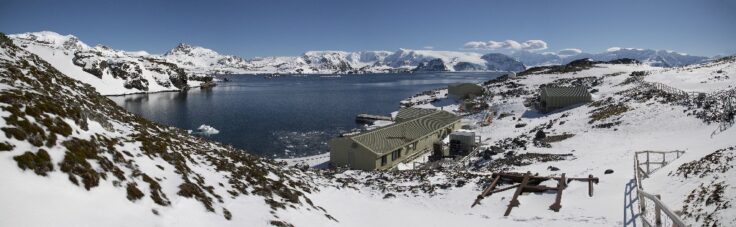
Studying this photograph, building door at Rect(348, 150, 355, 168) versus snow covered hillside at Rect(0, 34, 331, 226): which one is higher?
snow covered hillside at Rect(0, 34, 331, 226)

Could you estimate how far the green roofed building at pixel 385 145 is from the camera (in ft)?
136

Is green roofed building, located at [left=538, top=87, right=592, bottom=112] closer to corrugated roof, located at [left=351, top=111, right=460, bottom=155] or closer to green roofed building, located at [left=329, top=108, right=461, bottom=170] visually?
corrugated roof, located at [left=351, top=111, right=460, bottom=155]

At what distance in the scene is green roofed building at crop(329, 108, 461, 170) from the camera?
136 ft

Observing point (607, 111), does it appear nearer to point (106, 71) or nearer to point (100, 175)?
point (100, 175)

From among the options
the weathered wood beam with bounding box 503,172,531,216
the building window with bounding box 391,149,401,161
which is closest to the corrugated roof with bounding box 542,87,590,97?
the building window with bounding box 391,149,401,161

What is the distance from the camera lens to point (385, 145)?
43781mm

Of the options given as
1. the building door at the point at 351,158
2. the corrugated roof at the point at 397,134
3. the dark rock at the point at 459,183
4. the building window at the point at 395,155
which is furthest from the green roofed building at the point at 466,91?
the dark rock at the point at 459,183

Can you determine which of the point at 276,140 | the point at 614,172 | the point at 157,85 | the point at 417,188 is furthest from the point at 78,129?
the point at 157,85

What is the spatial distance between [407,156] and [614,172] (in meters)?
23.6

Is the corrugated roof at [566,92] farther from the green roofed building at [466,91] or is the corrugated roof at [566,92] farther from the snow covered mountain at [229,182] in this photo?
the snow covered mountain at [229,182]

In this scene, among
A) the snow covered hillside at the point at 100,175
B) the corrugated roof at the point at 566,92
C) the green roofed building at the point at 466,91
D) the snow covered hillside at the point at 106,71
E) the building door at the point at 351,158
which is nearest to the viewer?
the snow covered hillside at the point at 100,175

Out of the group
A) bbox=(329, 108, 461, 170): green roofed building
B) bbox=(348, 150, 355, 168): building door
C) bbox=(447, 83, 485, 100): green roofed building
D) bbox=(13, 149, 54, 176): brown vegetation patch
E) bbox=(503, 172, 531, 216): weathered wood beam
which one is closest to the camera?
bbox=(13, 149, 54, 176): brown vegetation patch

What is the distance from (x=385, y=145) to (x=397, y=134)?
159 inches

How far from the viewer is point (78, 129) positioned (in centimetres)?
1257
